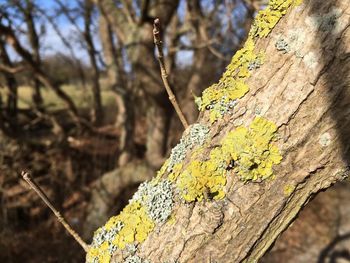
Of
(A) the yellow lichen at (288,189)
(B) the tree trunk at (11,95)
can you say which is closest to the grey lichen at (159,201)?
(A) the yellow lichen at (288,189)

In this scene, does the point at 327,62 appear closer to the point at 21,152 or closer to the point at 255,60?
the point at 255,60

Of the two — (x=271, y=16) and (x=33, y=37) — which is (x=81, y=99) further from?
(x=271, y=16)

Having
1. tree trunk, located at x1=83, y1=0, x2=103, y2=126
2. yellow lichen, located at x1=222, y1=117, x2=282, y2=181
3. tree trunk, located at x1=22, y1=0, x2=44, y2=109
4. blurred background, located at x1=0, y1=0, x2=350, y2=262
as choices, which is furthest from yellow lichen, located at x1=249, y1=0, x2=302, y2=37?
tree trunk, located at x1=83, y1=0, x2=103, y2=126

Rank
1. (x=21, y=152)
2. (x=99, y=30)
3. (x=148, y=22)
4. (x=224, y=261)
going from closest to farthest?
(x=224, y=261)
(x=148, y=22)
(x=21, y=152)
(x=99, y=30)

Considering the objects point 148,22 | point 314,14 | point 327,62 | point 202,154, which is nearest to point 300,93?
point 327,62

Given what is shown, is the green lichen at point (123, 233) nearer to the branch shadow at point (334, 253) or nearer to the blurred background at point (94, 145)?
the blurred background at point (94, 145)

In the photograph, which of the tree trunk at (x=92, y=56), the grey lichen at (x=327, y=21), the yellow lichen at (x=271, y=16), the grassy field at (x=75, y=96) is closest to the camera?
the grey lichen at (x=327, y=21)

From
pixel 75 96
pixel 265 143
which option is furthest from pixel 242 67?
pixel 75 96
